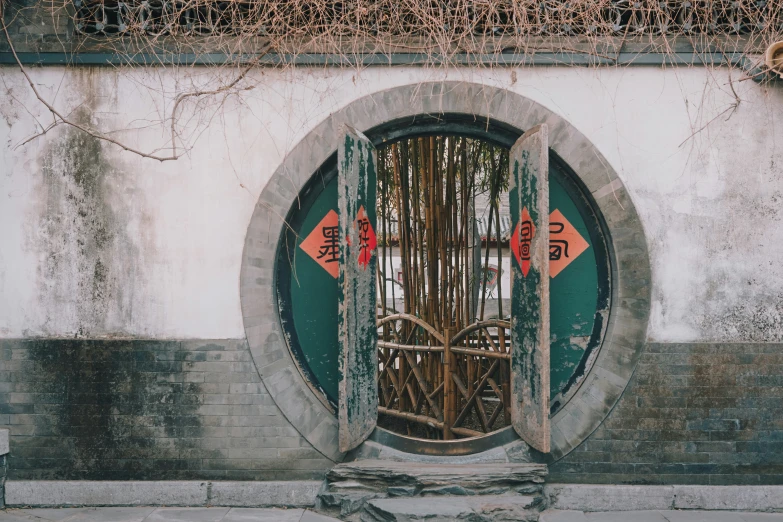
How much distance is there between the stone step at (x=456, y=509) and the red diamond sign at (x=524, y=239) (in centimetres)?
151

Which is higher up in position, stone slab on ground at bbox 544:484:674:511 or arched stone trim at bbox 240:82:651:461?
arched stone trim at bbox 240:82:651:461

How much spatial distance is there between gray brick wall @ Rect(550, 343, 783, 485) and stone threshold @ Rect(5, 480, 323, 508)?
184cm

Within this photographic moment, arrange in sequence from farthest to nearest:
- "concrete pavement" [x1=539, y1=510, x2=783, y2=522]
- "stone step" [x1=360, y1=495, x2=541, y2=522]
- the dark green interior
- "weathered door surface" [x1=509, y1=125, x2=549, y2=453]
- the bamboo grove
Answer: the bamboo grove → the dark green interior → "concrete pavement" [x1=539, y1=510, x2=783, y2=522] → "weathered door surface" [x1=509, y1=125, x2=549, y2=453] → "stone step" [x1=360, y1=495, x2=541, y2=522]

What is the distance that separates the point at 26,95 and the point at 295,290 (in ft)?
7.92

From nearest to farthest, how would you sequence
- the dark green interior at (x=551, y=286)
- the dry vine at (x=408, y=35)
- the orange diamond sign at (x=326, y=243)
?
the dry vine at (x=408, y=35) → the dark green interior at (x=551, y=286) → the orange diamond sign at (x=326, y=243)

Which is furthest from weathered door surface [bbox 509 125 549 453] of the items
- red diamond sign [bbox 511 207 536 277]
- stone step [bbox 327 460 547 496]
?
stone step [bbox 327 460 547 496]

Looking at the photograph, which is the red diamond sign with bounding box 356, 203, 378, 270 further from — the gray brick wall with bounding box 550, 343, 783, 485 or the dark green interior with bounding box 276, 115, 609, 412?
the gray brick wall with bounding box 550, 343, 783, 485

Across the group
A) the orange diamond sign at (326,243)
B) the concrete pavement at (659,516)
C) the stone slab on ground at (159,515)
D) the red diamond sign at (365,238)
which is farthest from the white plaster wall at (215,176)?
the concrete pavement at (659,516)

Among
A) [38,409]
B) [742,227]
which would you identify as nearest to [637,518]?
[742,227]

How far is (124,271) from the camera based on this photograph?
4.26 meters

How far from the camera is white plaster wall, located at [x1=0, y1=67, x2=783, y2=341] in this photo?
421 centimetres

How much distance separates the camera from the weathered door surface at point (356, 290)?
394 cm

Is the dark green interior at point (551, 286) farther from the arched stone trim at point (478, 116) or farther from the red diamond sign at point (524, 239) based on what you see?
the red diamond sign at point (524, 239)

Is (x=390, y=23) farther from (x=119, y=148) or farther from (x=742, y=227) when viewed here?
(x=742, y=227)
